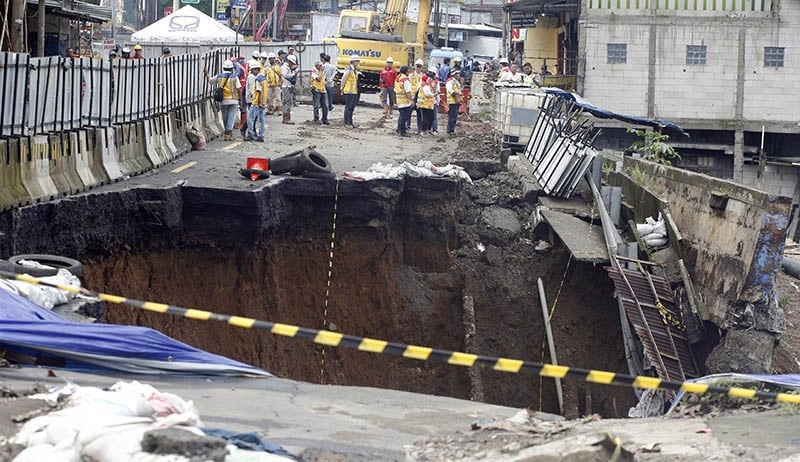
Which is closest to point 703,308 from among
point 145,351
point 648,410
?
point 648,410

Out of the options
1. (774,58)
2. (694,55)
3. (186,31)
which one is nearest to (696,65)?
(694,55)

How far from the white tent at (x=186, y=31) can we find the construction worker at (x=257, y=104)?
20.1m

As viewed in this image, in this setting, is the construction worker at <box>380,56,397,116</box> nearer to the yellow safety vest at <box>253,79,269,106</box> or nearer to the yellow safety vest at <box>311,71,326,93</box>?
the yellow safety vest at <box>311,71,326,93</box>

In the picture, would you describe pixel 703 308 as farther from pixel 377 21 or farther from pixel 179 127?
pixel 377 21

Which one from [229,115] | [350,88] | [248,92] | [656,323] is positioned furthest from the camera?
[350,88]

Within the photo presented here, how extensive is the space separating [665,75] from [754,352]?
19769mm

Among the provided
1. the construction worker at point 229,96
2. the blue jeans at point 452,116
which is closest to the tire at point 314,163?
the construction worker at point 229,96

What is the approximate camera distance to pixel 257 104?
2316 cm

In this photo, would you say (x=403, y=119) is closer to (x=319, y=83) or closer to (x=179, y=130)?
(x=319, y=83)

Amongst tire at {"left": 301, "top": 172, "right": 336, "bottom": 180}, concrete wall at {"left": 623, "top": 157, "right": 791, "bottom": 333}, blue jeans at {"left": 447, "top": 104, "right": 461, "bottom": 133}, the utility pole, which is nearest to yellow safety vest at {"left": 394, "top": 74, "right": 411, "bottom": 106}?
blue jeans at {"left": 447, "top": 104, "right": 461, "bottom": 133}

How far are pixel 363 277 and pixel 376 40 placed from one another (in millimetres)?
22660

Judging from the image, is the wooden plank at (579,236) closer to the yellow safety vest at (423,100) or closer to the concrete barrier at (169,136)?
the concrete barrier at (169,136)

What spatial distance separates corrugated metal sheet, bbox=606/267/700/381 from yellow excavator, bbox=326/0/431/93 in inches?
935

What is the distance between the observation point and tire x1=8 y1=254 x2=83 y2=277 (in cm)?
973
